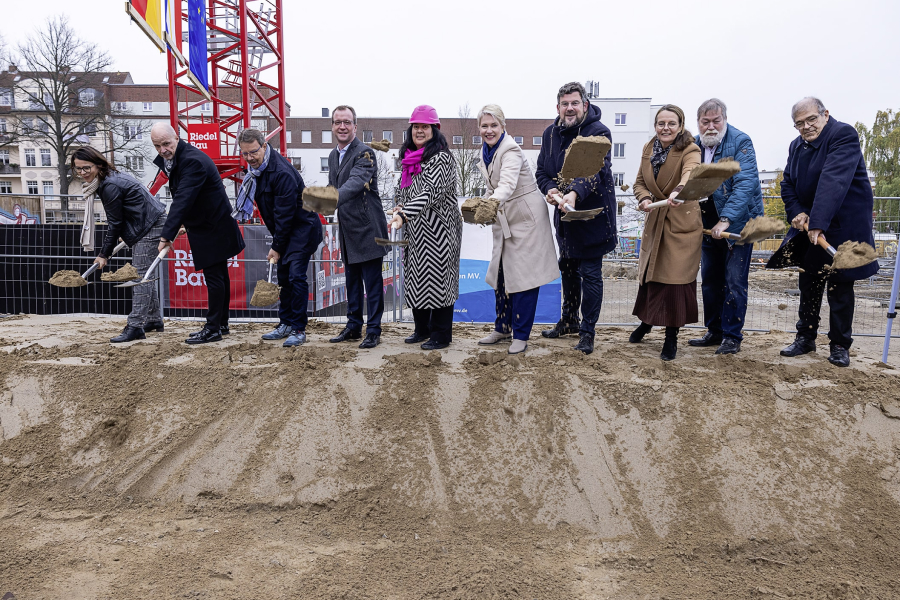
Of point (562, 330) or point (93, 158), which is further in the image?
point (562, 330)

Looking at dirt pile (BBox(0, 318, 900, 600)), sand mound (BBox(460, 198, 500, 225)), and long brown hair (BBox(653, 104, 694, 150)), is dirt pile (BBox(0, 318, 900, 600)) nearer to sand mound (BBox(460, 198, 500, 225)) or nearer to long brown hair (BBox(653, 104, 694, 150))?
sand mound (BBox(460, 198, 500, 225))

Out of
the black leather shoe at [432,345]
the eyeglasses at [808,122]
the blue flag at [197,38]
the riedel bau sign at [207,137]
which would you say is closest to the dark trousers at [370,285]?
the black leather shoe at [432,345]

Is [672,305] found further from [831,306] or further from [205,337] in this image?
[205,337]

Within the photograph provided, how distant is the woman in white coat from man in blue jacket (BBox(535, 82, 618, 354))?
18 cm

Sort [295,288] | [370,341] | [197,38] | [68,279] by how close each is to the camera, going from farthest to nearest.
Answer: [197,38] < [68,279] < [295,288] < [370,341]

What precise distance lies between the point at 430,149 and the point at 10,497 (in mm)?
3771

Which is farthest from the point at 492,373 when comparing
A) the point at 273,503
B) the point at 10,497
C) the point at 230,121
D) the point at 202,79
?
the point at 230,121

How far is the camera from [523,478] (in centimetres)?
349

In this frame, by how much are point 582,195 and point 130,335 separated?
4310 millimetres

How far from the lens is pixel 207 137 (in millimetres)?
14453

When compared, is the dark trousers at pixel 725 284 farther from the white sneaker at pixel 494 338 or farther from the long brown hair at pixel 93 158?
the long brown hair at pixel 93 158

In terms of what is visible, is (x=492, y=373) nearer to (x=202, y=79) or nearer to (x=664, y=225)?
(x=664, y=225)

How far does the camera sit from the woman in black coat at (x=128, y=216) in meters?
5.12

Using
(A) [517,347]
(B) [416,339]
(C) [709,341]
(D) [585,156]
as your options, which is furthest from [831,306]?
(B) [416,339]
